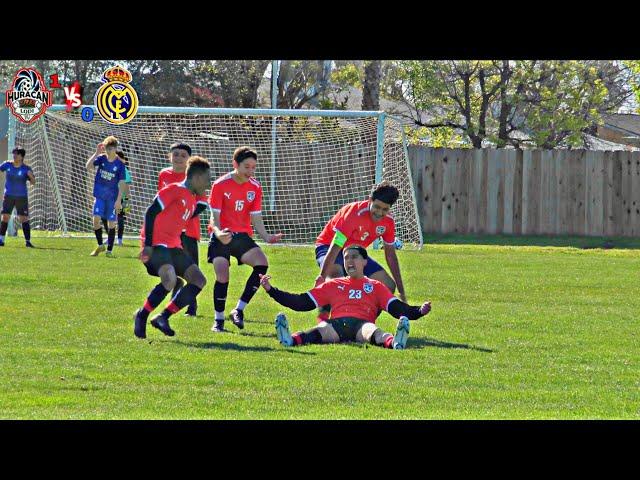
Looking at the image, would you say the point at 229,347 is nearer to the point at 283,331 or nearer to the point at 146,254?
the point at 283,331

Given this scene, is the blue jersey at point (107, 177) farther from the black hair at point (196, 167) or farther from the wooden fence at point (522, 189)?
the wooden fence at point (522, 189)

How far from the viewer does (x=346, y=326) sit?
1174cm

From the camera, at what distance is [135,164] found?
2977cm

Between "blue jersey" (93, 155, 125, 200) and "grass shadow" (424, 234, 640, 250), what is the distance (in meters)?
9.36

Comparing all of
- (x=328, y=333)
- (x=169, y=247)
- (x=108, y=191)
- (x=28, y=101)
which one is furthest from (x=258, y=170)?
(x=328, y=333)

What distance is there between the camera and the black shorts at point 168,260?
1184 cm

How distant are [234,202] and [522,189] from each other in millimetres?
20358

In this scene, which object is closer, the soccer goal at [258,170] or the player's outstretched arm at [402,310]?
the player's outstretched arm at [402,310]

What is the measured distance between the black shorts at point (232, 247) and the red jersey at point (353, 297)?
1448mm

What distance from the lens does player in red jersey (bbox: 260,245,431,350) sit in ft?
38.0

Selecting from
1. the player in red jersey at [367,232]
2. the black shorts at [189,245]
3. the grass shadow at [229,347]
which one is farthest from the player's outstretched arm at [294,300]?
the black shorts at [189,245]
